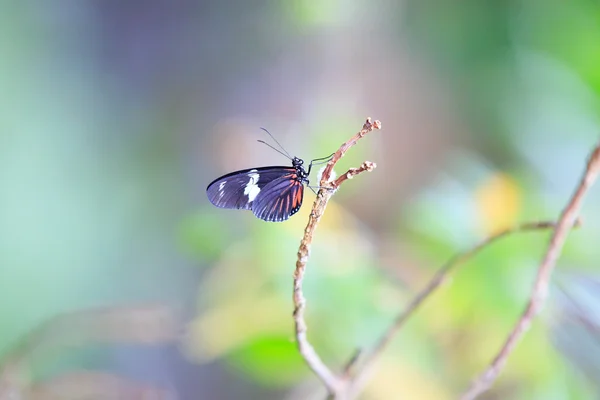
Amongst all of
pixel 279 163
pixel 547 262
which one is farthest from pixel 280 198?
pixel 279 163

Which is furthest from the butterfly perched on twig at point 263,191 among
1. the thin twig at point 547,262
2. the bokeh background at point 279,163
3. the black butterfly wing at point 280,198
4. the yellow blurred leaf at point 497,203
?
the yellow blurred leaf at point 497,203

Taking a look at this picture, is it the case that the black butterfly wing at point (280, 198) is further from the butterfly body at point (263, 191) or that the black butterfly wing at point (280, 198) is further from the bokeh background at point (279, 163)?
the bokeh background at point (279, 163)

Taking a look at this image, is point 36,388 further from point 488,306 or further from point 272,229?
point 488,306

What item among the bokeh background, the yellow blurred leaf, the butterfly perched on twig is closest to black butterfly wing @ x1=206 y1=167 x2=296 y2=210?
the butterfly perched on twig

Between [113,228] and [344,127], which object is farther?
[113,228]

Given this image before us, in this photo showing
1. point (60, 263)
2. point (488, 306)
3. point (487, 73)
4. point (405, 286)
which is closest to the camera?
point (488, 306)

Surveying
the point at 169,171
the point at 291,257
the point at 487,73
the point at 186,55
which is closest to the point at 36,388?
the point at 291,257

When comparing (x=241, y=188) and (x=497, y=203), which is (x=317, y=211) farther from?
(x=497, y=203)
